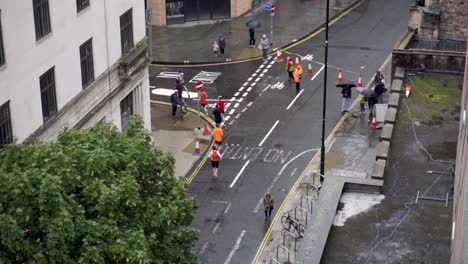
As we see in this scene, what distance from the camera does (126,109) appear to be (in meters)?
42.5

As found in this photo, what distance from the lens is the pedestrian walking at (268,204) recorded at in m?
41.3

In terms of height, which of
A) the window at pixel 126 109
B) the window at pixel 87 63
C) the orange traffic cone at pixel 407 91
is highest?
the window at pixel 87 63

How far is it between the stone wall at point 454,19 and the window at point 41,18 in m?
25.1

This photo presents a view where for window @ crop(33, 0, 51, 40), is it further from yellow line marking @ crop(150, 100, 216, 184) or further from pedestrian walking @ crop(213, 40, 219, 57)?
pedestrian walking @ crop(213, 40, 219, 57)

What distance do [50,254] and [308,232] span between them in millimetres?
10555

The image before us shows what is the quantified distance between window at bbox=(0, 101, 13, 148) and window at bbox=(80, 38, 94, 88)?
6048 millimetres

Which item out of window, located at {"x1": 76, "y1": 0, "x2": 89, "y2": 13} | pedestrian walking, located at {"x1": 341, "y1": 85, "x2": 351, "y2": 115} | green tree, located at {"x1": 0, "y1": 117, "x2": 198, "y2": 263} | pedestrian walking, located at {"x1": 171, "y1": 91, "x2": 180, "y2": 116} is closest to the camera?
green tree, located at {"x1": 0, "y1": 117, "x2": 198, "y2": 263}

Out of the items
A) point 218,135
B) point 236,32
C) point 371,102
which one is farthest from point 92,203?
point 236,32

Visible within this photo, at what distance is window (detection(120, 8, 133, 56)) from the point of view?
137 feet

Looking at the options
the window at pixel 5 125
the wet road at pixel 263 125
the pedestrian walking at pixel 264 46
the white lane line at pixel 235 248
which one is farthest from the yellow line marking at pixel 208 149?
the window at pixel 5 125

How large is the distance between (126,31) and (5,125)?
11.4 m

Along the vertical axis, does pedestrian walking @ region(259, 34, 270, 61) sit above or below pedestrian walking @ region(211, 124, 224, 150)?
above

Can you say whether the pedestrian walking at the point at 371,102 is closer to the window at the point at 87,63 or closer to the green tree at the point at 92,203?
the window at the point at 87,63

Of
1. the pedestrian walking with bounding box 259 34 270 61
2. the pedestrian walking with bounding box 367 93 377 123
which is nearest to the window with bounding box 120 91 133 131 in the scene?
the pedestrian walking with bounding box 367 93 377 123
